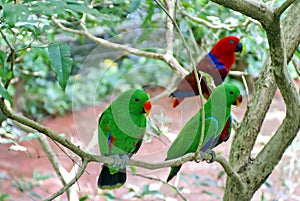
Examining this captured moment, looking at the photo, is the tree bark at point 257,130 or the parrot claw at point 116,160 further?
the tree bark at point 257,130

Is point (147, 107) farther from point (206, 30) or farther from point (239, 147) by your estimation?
point (206, 30)

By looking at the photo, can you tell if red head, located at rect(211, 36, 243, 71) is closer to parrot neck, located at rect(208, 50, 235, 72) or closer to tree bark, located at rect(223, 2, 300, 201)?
parrot neck, located at rect(208, 50, 235, 72)

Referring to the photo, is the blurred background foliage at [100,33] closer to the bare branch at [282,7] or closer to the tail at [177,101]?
the tail at [177,101]

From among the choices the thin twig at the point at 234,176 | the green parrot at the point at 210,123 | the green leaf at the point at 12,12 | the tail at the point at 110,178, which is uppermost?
the green leaf at the point at 12,12

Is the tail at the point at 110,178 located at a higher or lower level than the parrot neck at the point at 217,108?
lower

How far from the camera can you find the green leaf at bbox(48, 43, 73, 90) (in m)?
1.06

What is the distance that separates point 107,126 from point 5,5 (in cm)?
31

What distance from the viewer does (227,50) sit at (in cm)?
142

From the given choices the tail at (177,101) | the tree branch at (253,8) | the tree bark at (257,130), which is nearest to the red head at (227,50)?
the tree bark at (257,130)

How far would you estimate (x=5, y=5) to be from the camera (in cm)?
101

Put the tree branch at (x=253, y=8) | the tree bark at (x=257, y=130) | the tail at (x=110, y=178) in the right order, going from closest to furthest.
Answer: the tree branch at (x=253, y=8), the tail at (x=110, y=178), the tree bark at (x=257, y=130)

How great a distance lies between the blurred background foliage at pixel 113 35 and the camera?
102 cm

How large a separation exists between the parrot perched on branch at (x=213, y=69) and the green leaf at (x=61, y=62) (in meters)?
0.26

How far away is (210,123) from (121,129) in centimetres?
19
